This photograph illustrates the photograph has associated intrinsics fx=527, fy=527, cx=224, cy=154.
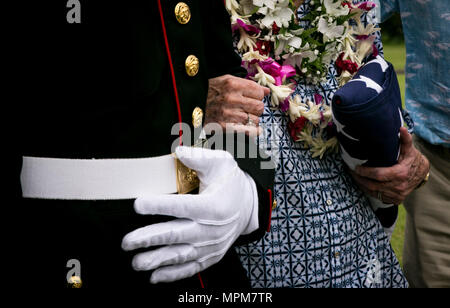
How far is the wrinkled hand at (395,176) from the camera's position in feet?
5.44

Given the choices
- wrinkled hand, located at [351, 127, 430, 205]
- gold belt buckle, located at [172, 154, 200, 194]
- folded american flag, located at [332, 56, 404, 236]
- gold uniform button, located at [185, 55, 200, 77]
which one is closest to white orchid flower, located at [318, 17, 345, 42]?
folded american flag, located at [332, 56, 404, 236]

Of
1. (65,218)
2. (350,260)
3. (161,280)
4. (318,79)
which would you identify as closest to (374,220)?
(350,260)

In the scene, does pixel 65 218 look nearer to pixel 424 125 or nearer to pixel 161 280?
pixel 161 280

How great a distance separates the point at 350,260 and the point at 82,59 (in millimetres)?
1100

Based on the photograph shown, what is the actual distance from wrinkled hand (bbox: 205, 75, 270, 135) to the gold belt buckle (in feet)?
1.12

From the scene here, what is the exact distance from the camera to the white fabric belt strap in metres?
0.93

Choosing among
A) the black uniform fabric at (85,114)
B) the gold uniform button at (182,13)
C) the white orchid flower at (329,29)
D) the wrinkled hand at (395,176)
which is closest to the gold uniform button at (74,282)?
the black uniform fabric at (85,114)

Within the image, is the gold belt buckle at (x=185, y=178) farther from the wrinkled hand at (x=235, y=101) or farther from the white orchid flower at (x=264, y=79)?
the white orchid flower at (x=264, y=79)

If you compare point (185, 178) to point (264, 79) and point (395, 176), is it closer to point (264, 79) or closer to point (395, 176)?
point (264, 79)

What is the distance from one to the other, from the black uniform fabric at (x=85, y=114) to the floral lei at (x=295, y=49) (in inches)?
25.7

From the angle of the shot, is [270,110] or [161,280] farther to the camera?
[270,110]

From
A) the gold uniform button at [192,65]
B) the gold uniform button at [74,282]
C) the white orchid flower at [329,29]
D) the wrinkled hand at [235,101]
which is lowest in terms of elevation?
the gold uniform button at [74,282]

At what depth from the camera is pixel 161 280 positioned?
3.18 feet

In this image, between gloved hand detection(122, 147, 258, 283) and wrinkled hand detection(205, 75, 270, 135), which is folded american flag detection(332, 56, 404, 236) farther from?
gloved hand detection(122, 147, 258, 283)
